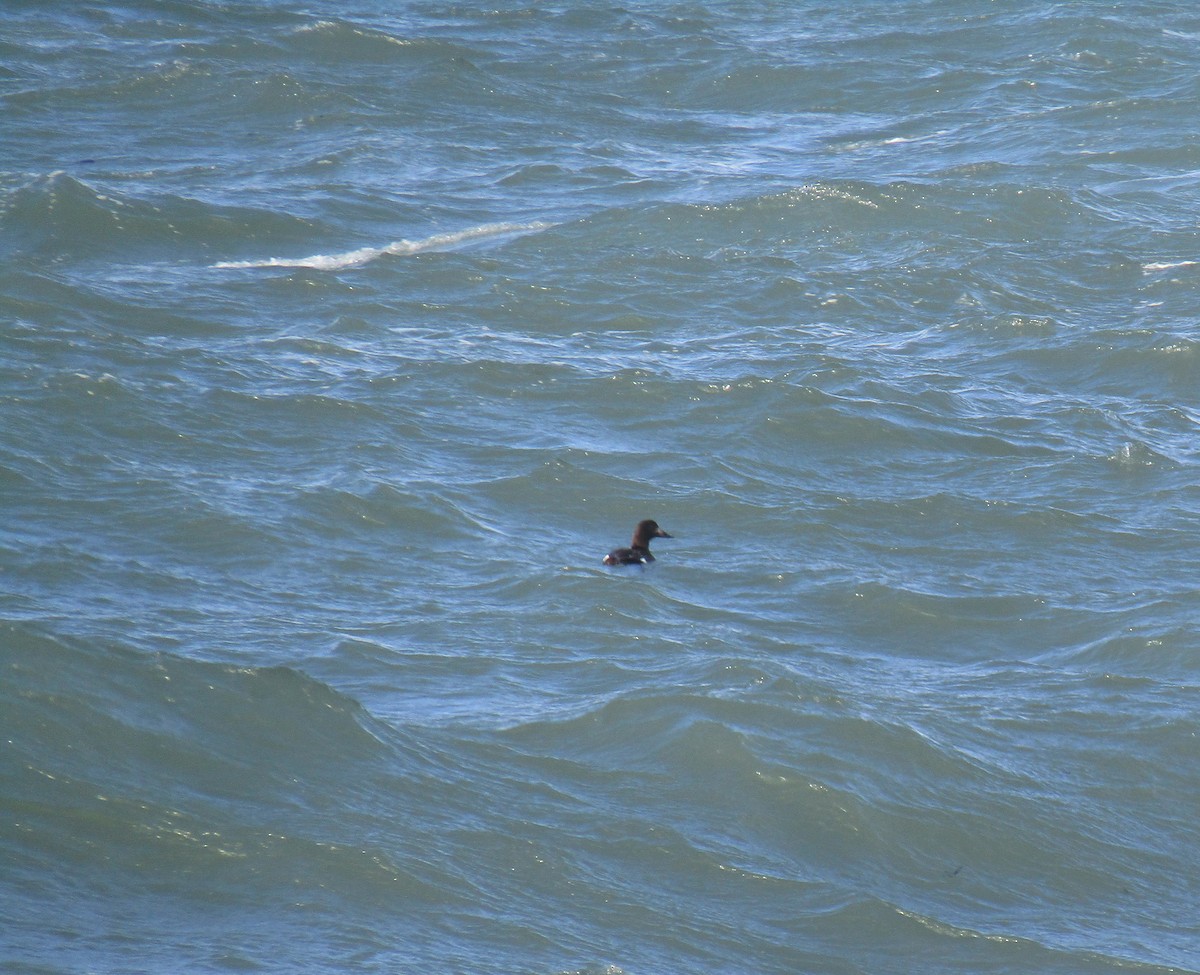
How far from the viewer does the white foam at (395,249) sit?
50.4ft

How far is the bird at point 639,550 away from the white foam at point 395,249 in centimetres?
614

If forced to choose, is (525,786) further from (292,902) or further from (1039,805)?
(1039,805)

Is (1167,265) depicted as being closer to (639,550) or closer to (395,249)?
(395,249)

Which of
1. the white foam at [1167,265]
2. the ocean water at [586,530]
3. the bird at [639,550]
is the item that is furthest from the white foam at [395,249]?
the bird at [639,550]

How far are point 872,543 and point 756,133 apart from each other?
1110 centimetres

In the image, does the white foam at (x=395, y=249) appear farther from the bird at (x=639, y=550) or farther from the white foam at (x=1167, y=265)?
the bird at (x=639, y=550)

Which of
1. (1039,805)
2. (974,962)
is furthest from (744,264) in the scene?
(974,962)

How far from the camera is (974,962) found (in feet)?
21.6

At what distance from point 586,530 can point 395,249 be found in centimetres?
601

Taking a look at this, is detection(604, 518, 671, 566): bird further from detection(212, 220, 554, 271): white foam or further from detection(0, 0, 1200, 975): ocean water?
detection(212, 220, 554, 271): white foam

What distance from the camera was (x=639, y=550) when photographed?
33.3 feet

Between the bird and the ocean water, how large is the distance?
133 mm

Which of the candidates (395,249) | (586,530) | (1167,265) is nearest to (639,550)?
(586,530)

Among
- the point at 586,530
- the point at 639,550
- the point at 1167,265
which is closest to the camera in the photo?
the point at 639,550
